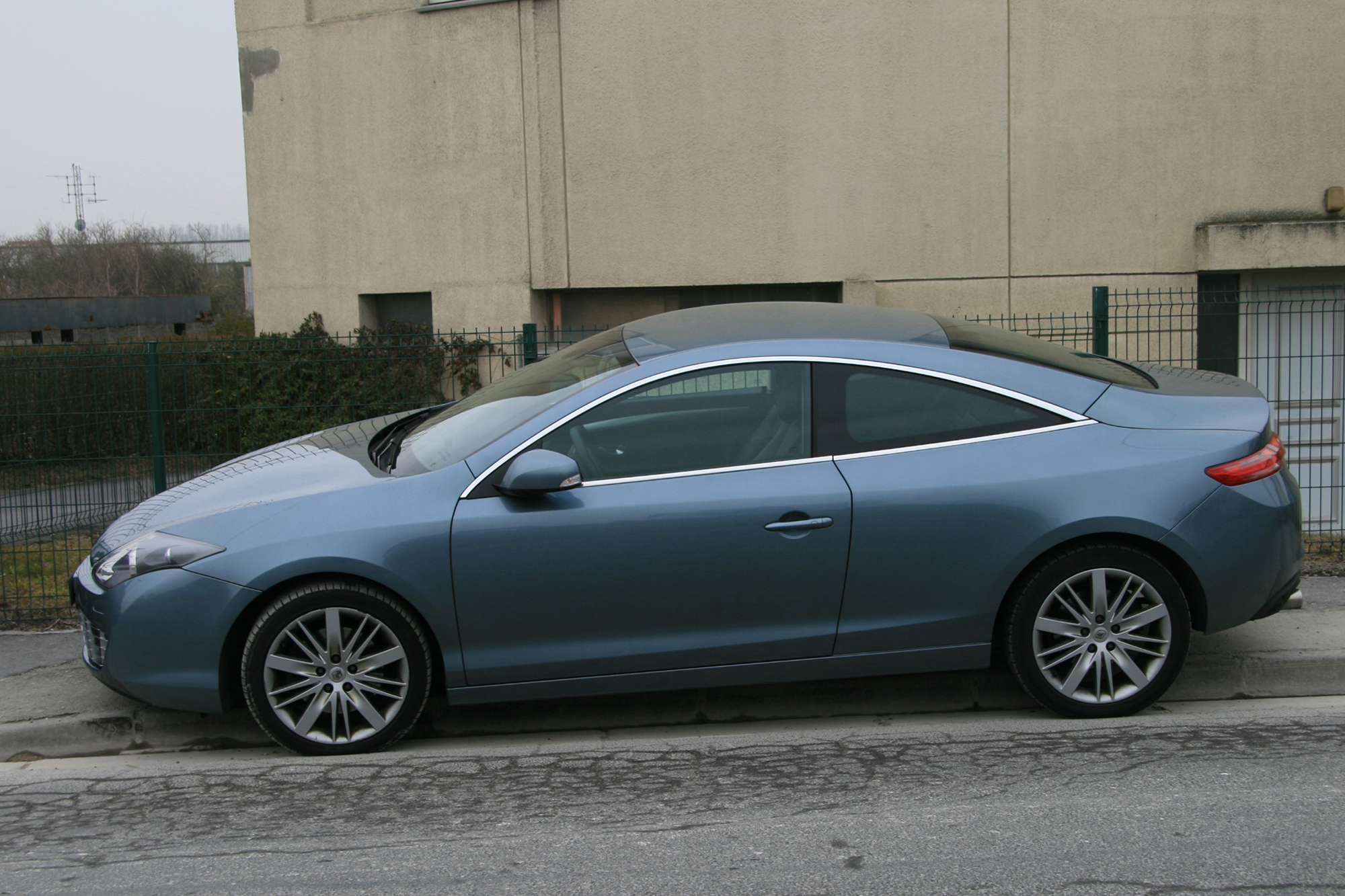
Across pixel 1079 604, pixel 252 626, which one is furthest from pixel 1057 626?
pixel 252 626

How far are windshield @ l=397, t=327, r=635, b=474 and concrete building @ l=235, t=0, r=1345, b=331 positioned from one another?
21.8 feet

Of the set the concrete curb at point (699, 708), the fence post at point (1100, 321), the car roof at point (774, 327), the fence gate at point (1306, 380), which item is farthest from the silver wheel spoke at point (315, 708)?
the fence gate at point (1306, 380)

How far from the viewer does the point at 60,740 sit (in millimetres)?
4699

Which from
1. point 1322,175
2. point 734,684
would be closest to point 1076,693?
point 734,684

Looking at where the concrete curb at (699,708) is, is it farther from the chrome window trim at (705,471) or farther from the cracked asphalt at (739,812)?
the chrome window trim at (705,471)

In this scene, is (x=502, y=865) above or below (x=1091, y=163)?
below

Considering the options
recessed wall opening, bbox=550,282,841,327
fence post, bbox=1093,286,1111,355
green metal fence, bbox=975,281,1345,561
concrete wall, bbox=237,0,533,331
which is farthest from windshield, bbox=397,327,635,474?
concrete wall, bbox=237,0,533,331

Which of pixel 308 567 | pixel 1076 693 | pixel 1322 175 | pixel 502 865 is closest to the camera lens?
pixel 502 865

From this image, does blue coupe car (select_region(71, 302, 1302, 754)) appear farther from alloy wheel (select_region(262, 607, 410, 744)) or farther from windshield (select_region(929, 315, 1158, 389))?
windshield (select_region(929, 315, 1158, 389))

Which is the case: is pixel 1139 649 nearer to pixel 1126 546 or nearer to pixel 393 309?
pixel 1126 546

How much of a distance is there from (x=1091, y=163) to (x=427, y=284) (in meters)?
6.91

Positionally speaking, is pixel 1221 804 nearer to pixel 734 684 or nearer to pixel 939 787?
pixel 939 787

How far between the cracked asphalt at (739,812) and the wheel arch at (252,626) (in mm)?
333

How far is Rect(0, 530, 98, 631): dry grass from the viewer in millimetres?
6324
